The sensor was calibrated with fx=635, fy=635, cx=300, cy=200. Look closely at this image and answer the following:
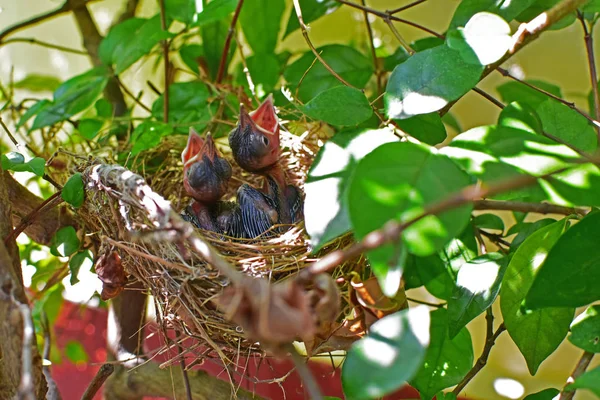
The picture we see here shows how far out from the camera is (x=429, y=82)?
0.51 m

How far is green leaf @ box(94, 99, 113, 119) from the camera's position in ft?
3.39

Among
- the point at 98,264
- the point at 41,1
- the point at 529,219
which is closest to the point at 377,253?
the point at 98,264

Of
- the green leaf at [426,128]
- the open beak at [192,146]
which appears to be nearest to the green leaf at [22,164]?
the open beak at [192,146]

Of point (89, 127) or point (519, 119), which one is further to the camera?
point (89, 127)

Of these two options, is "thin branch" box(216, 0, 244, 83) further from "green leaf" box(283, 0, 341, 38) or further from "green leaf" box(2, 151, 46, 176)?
"green leaf" box(2, 151, 46, 176)

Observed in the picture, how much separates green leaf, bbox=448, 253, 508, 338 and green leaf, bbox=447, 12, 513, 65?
232 millimetres

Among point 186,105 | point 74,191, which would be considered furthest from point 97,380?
point 186,105

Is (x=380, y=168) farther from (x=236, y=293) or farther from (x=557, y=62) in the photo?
(x=557, y=62)

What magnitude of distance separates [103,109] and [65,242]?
0.33m

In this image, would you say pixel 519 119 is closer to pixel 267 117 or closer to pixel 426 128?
pixel 426 128

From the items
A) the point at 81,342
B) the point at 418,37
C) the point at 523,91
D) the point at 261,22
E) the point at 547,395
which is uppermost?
the point at 418,37

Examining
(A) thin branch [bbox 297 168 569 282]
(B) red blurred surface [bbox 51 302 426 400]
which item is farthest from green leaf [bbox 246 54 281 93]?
(A) thin branch [bbox 297 168 569 282]

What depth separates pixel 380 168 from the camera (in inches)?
15.0

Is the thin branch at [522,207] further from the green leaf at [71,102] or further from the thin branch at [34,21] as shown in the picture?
the thin branch at [34,21]
